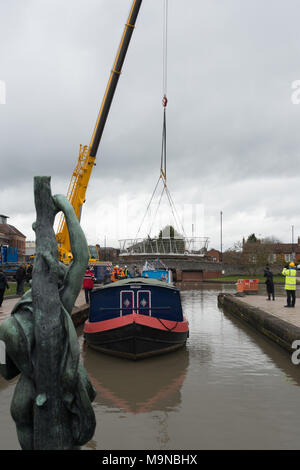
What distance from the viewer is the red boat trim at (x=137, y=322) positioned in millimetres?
9727

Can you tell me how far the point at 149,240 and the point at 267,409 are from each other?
3477 centimetres

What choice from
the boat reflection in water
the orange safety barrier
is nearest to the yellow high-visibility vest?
the boat reflection in water

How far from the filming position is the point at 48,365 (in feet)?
10.6

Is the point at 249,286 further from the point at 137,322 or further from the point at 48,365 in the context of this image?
the point at 48,365

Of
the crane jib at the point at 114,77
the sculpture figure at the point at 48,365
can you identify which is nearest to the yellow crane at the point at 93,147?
the crane jib at the point at 114,77

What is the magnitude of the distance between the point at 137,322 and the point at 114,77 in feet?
56.7

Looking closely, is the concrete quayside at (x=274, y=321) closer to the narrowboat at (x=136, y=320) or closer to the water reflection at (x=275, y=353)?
the water reflection at (x=275, y=353)

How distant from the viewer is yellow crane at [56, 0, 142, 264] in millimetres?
22562

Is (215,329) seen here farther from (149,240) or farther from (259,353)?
(149,240)

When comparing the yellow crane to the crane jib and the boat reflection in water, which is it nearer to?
the crane jib

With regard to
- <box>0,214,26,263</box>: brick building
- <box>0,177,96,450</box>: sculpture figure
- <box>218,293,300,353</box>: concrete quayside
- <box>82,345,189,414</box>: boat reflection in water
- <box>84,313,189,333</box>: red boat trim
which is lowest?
<box>82,345,189,414</box>: boat reflection in water

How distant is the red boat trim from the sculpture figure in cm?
634

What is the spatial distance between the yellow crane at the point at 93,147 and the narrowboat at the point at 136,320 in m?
12.1
